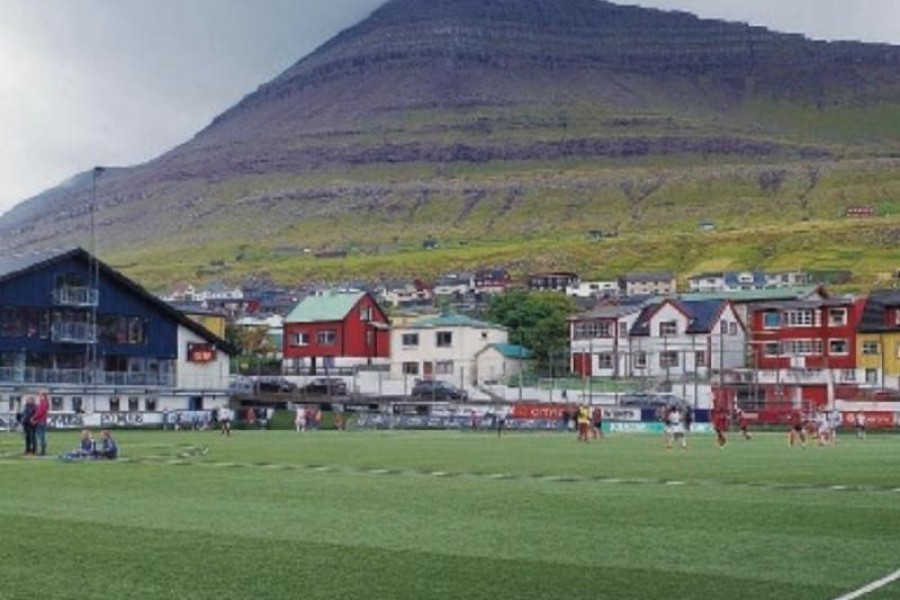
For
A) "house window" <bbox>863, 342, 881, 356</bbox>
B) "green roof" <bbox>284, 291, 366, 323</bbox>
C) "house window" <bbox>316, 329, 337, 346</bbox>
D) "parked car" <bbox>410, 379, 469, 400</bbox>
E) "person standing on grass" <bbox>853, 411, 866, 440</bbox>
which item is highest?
"green roof" <bbox>284, 291, 366, 323</bbox>

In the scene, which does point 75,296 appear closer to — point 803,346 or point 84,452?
point 84,452

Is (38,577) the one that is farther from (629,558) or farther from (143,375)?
(143,375)

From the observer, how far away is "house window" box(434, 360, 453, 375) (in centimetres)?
12675

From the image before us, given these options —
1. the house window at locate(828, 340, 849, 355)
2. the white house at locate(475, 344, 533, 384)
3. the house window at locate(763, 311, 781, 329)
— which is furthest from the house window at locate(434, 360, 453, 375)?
the house window at locate(828, 340, 849, 355)

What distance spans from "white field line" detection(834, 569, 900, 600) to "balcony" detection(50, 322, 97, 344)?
80883mm

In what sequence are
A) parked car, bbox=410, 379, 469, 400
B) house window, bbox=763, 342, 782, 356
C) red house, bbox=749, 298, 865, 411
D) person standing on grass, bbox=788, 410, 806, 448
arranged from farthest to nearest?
house window, bbox=763, 342, 782, 356
parked car, bbox=410, 379, 469, 400
red house, bbox=749, 298, 865, 411
person standing on grass, bbox=788, 410, 806, 448

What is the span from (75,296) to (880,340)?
202 feet

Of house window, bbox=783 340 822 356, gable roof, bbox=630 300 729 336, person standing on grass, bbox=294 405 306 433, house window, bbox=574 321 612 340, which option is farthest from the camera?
house window, bbox=574 321 612 340

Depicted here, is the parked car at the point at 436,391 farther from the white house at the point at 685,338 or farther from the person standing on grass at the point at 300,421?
the person standing on grass at the point at 300,421

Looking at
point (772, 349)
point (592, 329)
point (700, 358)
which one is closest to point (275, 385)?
point (592, 329)

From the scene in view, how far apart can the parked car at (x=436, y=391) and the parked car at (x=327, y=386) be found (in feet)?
18.7

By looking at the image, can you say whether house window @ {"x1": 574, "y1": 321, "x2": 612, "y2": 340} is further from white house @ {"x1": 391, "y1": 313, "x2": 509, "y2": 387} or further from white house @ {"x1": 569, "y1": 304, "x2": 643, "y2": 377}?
white house @ {"x1": 391, "y1": 313, "x2": 509, "y2": 387}

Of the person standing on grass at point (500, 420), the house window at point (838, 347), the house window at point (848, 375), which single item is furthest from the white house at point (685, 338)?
the person standing on grass at point (500, 420)

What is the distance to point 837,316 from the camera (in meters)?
115
